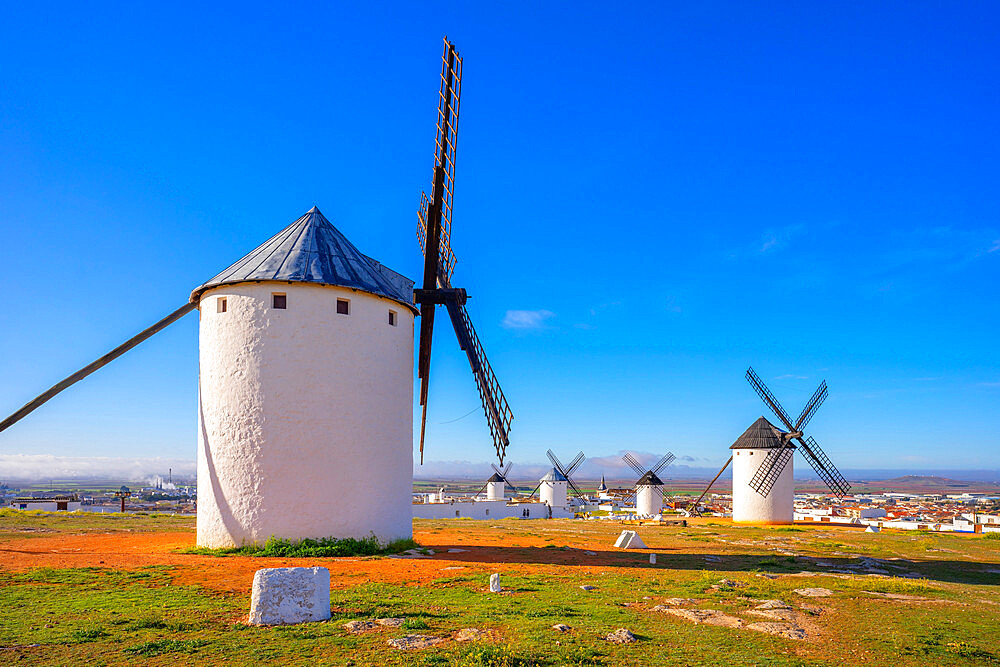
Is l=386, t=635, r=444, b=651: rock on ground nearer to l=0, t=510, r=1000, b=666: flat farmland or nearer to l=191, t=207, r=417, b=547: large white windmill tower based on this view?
l=0, t=510, r=1000, b=666: flat farmland

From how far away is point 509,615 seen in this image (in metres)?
7.66

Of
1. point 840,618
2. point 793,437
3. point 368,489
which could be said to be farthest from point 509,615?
point 793,437

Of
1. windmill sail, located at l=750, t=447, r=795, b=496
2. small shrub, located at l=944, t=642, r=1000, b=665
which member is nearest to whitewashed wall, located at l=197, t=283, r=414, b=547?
small shrub, located at l=944, t=642, r=1000, b=665

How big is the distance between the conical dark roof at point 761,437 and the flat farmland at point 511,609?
688 inches

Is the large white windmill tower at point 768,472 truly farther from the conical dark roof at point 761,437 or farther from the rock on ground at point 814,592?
the rock on ground at point 814,592

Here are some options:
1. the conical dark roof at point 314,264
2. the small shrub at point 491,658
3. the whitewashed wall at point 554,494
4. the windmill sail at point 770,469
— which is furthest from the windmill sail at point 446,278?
the whitewashed wall at point 554,494

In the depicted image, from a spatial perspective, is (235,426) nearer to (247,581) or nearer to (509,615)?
(247,581)

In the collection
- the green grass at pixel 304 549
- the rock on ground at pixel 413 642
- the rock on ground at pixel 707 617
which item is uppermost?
the rock on ground at pixel 413 642

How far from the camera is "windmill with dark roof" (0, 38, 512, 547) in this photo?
519 inches

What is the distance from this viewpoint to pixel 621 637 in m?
6.67

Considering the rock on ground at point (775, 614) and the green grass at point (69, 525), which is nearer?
the rock on ground at point (775, 614)

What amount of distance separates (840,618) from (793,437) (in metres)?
26.4

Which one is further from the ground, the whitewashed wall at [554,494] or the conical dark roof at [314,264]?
the conical dark roof at [314,264]

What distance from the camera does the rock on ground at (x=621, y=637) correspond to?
21.6 feet
